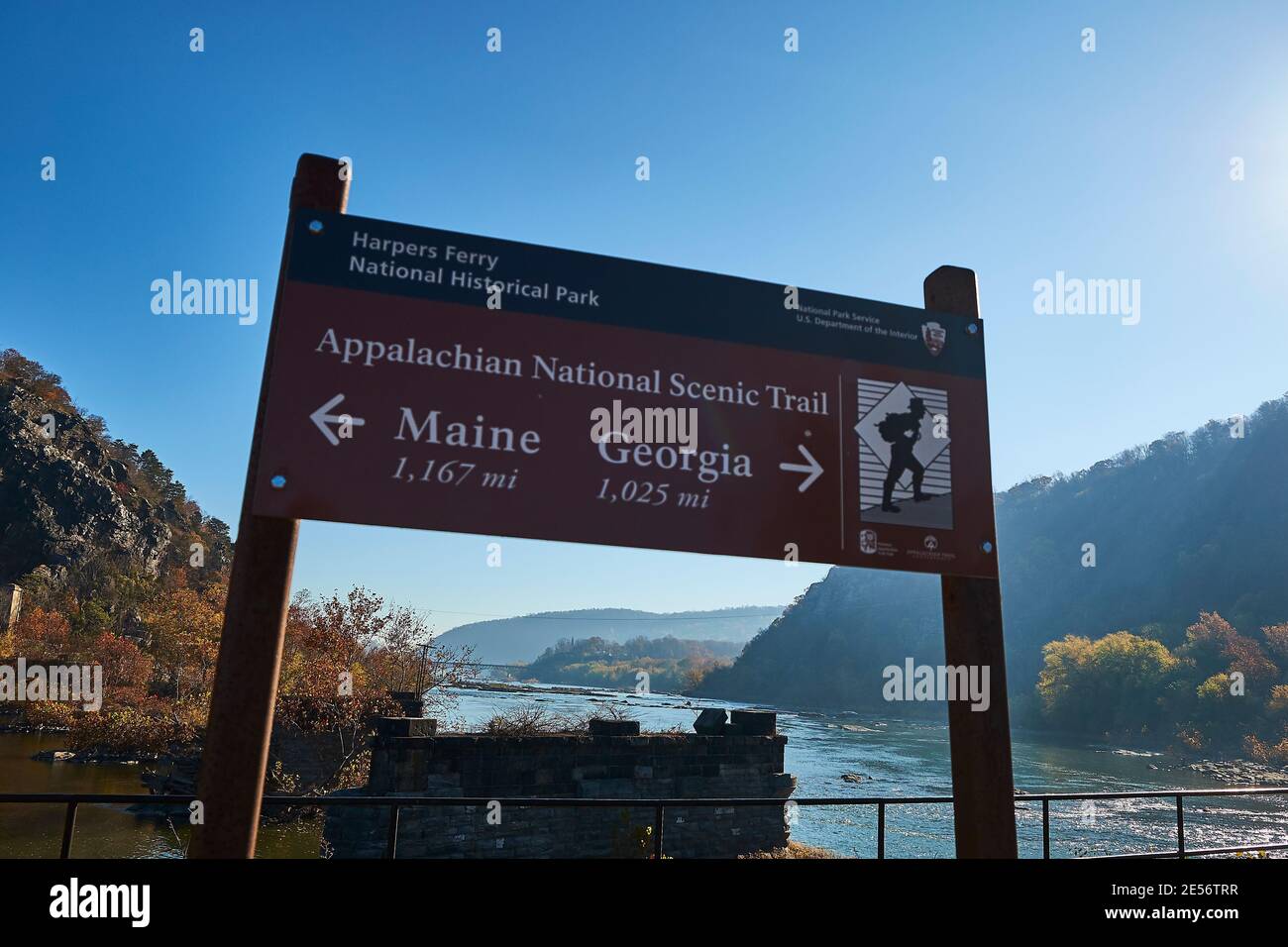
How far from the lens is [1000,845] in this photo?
3818 millimetres

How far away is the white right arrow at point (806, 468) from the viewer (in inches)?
155

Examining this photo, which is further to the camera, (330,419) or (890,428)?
(890,428)

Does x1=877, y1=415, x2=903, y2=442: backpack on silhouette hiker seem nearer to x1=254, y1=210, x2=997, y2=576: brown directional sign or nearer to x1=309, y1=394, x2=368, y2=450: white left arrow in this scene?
x1=254, y1=210, x2=997, y2=576: brown directional sign

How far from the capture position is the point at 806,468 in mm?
3975

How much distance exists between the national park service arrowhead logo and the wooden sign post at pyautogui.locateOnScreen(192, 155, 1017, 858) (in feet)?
0.03

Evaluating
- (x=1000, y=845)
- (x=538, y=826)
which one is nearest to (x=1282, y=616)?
(x=538, y=826)

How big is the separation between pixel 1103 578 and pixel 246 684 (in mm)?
139269

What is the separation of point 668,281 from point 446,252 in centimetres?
104

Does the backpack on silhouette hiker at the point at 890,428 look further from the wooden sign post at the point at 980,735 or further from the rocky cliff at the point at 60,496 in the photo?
the rocky cliff at the point at 60,496

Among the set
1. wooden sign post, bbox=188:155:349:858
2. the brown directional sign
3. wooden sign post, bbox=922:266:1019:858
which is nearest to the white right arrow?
the brown directional sign

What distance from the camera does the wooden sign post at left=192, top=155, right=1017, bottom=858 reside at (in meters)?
3.30

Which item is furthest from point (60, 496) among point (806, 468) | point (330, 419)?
point (806, 468)

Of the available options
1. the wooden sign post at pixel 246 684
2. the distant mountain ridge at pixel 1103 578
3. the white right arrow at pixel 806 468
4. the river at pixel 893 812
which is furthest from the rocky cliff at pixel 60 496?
the distant mountain ridge at pixel 1103 578

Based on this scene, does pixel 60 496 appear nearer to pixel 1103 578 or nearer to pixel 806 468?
pixel 806 468
